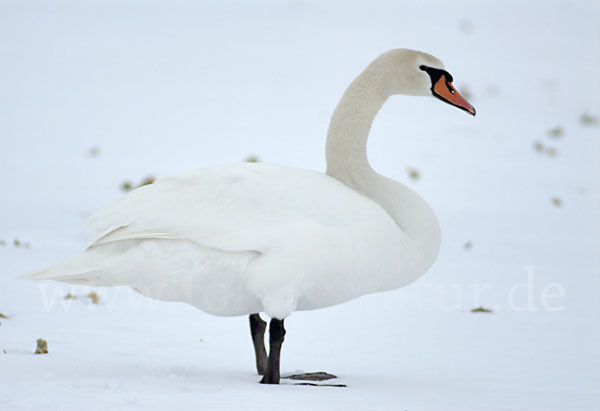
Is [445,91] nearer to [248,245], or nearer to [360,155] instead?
[360,155]

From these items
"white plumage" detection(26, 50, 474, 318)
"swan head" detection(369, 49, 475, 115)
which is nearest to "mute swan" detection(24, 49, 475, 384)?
"white plumage" detection(26, 50, 474, 318)

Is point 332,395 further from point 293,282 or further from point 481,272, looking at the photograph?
point 481,272

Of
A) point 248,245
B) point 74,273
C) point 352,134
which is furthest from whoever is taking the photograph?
point 352,134

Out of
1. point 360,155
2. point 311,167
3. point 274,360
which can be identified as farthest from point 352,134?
point 311,167

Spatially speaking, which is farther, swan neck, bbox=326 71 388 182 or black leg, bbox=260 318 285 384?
swan neck, bbox=326 71 388 182

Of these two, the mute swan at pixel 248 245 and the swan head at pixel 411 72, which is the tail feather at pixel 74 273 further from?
the swan head at pixel 411 72

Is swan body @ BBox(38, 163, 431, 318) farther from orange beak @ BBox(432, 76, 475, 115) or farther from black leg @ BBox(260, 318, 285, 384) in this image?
orange beak @ BBox(432, 76, 475, 115)

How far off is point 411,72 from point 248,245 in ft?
5.18

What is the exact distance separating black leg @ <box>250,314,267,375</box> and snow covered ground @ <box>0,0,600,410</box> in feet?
0.34

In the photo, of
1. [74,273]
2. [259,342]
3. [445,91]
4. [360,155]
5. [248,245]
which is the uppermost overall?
[445,91]

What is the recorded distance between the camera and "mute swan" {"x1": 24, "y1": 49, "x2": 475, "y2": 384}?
411cm

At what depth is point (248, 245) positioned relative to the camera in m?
4.09

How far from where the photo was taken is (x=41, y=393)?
3.72 meters

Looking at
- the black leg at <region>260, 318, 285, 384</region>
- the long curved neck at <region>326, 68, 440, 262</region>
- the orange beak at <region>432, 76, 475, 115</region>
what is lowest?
the black leg at <region>260, 318, 285, 384</region>
